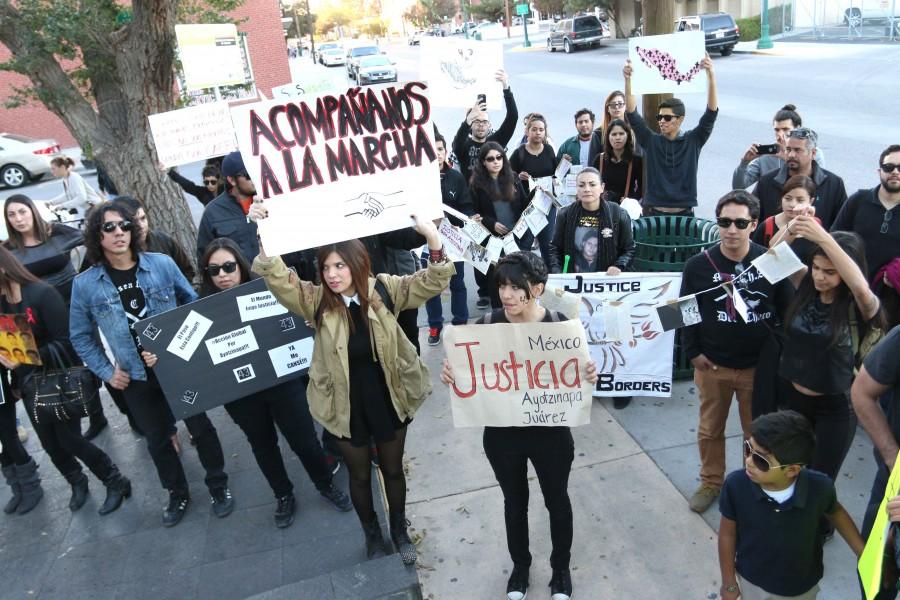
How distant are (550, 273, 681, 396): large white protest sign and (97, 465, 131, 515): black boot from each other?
132 inches

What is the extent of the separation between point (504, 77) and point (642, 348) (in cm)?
314

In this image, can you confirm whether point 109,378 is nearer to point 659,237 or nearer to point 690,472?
point 690,472

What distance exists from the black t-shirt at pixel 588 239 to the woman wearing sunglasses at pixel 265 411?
2336 millimetres

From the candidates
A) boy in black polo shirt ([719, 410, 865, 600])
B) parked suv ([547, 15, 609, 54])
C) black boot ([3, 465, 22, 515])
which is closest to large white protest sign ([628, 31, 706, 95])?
boy in black polo shirt ([719, 410, 865, 600])

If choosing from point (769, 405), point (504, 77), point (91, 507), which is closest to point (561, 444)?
point (769, 405)

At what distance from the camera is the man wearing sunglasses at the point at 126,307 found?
13.5ft

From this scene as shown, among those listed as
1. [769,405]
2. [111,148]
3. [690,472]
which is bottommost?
[690,472]

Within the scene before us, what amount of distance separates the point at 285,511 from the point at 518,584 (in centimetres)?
167

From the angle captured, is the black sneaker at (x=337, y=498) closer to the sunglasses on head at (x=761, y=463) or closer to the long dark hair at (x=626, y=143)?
the sunglasses on head at (x=761, y=463)

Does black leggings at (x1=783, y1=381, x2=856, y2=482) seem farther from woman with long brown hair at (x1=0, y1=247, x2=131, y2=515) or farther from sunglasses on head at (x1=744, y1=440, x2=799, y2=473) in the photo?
woman with long brown hair at (x1=0, y1=247, x2=131, y2=515)

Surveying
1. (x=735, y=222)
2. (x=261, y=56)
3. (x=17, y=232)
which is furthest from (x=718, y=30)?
(x=17, y=232)

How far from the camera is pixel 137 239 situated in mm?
4266

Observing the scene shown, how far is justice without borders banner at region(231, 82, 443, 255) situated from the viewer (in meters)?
3.18

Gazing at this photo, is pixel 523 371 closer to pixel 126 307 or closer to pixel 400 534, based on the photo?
pixel 400 534
